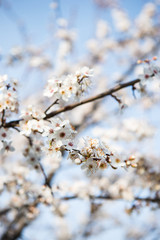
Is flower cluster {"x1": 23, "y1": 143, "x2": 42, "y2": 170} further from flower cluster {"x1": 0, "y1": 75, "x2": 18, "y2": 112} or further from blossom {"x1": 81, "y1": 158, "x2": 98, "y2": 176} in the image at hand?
blossom {"x1": 81, "y1": 158, "x2": 98, "y2": 176}

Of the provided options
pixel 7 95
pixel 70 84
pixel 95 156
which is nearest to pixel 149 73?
pixel 70 84

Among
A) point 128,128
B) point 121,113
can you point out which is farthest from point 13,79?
point 128,128

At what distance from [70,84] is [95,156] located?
2.78 ft

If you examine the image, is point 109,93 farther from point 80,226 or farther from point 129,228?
point 129,228

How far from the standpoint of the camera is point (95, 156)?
1.74m

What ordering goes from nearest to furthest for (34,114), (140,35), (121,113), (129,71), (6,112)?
(34,114) < (6,112) < (121,113) < (129,71) < (140,35)

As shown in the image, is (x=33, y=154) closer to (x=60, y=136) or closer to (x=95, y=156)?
(x=60, y=136)

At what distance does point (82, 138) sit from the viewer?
5.97ft

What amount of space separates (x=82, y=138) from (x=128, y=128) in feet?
16.1

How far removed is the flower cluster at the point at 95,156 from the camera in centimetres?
173

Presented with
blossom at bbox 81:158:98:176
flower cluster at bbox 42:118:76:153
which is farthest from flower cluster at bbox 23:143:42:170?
blossom at bbox 81:158:98:176

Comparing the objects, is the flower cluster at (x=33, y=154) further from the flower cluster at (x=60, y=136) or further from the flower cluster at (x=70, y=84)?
the flower cluster at (x=60, y=136)

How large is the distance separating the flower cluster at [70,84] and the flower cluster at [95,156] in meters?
0.64

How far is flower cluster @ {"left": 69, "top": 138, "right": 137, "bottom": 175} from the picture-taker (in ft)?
5.66
